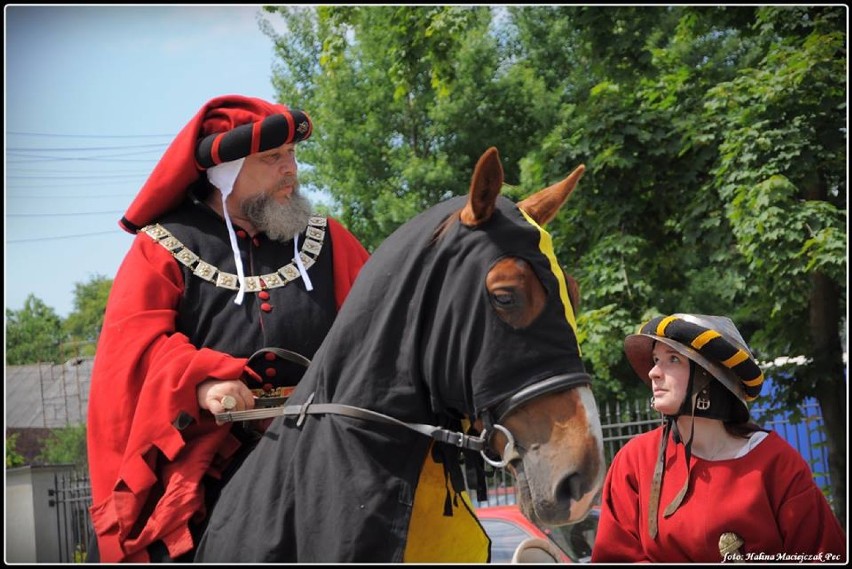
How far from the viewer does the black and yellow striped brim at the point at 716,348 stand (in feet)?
11.0

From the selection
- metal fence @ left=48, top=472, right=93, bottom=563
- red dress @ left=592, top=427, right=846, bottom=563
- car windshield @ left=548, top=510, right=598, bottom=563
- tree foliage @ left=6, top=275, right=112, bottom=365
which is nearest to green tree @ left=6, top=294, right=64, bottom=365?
tree foliage @ left=6, top=275, right=112, bottom=365

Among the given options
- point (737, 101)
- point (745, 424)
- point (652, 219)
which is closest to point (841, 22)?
point (737, 101)

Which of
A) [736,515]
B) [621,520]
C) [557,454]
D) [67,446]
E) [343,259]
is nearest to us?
[557,454]

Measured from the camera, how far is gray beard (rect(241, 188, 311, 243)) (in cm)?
354

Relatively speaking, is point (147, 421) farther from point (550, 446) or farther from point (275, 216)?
point (550, 446)

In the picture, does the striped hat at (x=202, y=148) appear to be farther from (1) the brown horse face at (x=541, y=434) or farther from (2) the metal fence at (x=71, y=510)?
(2) the metal fence at (x=71, y=510)

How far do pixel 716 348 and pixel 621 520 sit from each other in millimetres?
709

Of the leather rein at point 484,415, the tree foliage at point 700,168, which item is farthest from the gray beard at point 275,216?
the tree foliage at point 700,168

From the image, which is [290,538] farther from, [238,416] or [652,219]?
[652,219]

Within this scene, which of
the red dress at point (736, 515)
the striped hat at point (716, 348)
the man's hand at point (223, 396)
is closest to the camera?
the man's hand at point (223, 396)

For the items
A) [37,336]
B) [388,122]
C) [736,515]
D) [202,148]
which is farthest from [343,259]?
[37,336]

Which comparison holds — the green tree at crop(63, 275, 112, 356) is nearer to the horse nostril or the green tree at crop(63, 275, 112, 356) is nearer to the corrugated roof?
the corrugated roof

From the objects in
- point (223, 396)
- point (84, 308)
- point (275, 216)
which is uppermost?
point (84, 308)

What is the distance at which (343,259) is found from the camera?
369 centimetres
